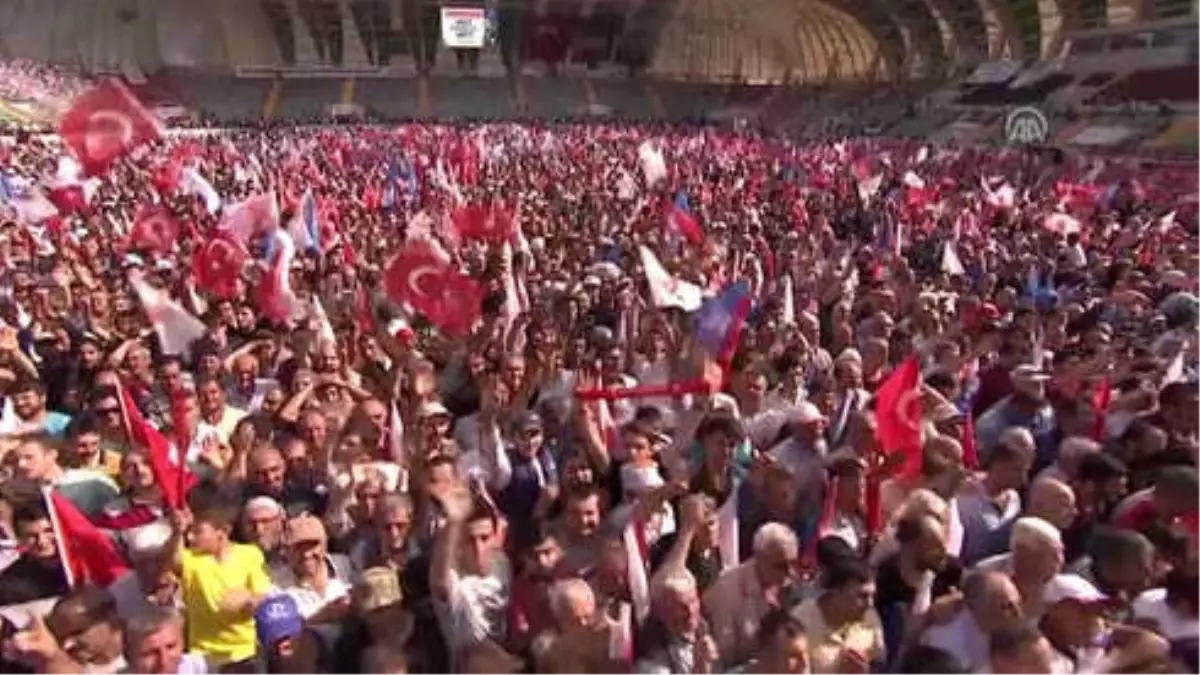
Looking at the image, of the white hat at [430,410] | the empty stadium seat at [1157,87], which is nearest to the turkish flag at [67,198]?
the white hat at [430,410]

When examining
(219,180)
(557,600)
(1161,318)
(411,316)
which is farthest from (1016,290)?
(219,180)

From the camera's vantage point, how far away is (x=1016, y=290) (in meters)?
12.0

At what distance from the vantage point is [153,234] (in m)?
14.1

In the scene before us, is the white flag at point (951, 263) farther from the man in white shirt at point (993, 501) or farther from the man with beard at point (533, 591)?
the man with beard at point (533, 591)

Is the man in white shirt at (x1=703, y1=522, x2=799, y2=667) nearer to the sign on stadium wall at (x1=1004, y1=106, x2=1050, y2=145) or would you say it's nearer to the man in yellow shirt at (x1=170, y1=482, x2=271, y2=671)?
the man in yellow shirt at (x1=170, y1=482, x2=271, y2=671)

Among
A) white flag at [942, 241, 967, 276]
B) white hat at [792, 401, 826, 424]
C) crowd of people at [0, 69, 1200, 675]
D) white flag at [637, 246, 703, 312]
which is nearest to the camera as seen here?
crowd of people at [0, 69, 1200, 675]

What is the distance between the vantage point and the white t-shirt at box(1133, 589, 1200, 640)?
4.34m

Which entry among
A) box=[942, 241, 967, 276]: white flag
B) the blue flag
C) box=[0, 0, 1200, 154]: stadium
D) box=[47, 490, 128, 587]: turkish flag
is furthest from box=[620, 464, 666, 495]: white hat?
box=[0, 0, 1200, 154]: stadium

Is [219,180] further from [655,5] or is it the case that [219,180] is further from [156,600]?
[655,5]

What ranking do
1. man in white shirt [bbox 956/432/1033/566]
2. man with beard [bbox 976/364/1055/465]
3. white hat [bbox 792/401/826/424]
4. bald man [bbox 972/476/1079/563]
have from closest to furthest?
bald man [bbox 972/476/1079/563], man in white shirt [bbox 956/432/1033/566], white hat [bbox 792/401/826/424], man with beard [bbox 976/364/1055/465]

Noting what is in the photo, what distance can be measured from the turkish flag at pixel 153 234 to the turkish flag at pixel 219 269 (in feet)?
9.23

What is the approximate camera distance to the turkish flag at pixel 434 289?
30.9 feet

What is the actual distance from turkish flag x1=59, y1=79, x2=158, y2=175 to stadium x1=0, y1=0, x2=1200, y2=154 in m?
43.5

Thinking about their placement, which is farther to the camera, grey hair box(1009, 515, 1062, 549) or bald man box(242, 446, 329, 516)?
bald man box(242, 446, 329, 516)
